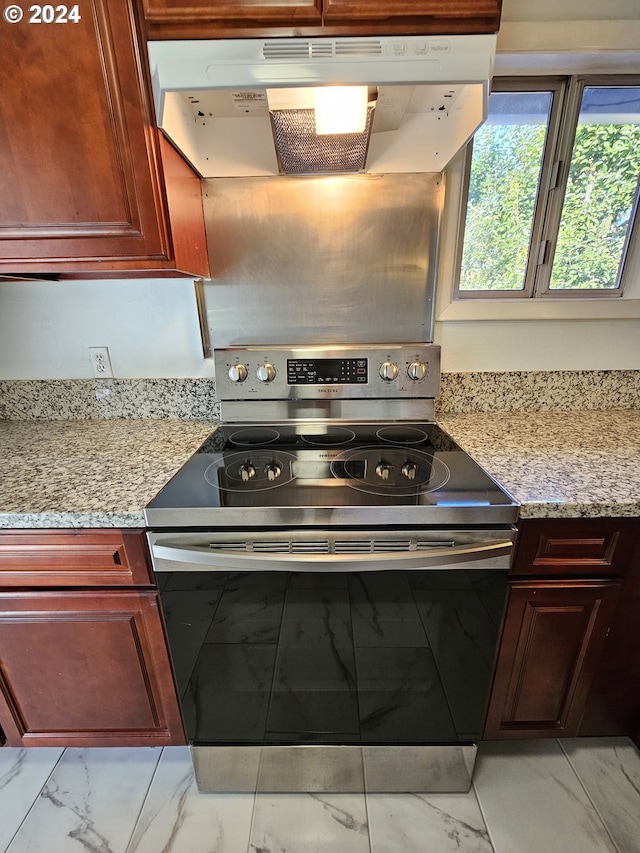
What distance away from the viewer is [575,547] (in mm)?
921

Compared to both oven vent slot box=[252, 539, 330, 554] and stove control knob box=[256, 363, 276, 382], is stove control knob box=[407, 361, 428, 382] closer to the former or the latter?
stove control knob box=[256, 363, 276, 382]

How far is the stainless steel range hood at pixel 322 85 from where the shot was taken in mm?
776

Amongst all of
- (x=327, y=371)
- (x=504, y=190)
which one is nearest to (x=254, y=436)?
(x=327, y=371)

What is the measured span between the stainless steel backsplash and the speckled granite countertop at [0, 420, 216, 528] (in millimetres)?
422

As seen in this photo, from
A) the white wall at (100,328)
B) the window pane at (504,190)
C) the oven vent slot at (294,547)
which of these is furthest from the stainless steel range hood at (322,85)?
the oven vent slot at (294,547)

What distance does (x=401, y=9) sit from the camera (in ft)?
2.63

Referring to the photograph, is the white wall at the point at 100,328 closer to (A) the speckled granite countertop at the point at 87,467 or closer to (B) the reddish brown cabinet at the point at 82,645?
(A) the speckled granite countertop at the point at 87,467

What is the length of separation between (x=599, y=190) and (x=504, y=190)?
321mm

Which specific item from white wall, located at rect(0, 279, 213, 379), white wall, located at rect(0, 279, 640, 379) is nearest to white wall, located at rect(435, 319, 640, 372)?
white wall, located at rect(0, 279, 640, 379)

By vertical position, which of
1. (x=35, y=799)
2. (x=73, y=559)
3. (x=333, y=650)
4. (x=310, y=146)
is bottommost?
(x=35, y=799)

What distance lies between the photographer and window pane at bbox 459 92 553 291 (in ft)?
4.20

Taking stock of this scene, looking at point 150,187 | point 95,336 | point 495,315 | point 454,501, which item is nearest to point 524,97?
point 495,315

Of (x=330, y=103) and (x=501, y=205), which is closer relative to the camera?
(x=330, y=103)

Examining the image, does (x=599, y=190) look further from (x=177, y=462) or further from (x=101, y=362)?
(x=101, y=362)
